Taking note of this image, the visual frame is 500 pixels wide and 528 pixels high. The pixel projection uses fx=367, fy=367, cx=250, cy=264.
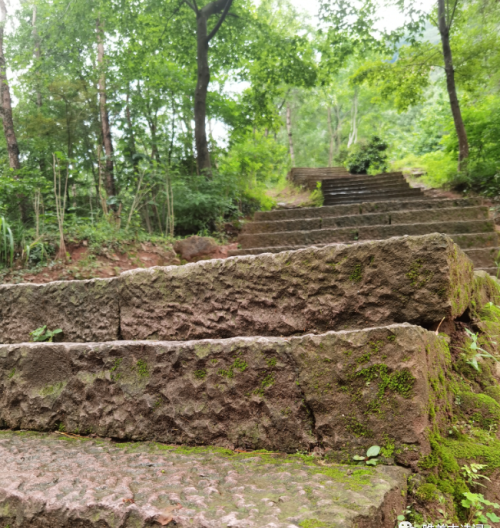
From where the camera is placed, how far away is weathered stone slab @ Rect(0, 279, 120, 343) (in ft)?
6.59

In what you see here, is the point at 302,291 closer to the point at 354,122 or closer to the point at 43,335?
the point at 43,335

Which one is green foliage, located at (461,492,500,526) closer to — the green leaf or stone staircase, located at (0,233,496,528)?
stone staircase, located at (0,233,496,528)

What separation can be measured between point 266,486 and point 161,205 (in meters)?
5.94

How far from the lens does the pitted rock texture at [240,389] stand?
1199 millimetres

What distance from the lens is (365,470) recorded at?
1.11 metres

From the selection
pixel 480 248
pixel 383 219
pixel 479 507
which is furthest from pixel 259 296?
pixel 383 219

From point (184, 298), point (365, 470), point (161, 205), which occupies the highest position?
point (161, 205)

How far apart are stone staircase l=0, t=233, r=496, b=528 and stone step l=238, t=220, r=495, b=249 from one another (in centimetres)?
215

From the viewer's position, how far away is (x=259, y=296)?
5.62 ft

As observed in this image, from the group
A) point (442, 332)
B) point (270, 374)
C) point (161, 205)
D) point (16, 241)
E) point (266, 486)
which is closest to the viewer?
point (266, 486)

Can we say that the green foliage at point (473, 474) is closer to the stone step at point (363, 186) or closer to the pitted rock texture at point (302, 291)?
the pitted rock texture at point (302, 291)

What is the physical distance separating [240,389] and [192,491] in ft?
1.31

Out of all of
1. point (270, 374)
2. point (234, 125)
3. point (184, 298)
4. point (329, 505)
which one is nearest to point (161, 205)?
point (234, 125)

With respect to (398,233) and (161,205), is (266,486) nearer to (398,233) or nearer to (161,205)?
(398,233)
